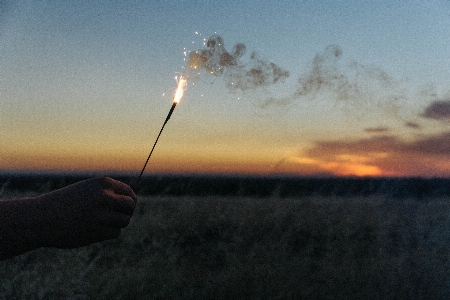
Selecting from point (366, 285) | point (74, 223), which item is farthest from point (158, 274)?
point (74, 223)

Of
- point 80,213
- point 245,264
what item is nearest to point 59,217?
point 80,213

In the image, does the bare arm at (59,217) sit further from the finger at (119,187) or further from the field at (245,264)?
the field at (245,264)

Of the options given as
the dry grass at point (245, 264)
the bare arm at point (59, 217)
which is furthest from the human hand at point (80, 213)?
the dry grass at point (245, 264)

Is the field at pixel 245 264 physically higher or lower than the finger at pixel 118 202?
→ lower

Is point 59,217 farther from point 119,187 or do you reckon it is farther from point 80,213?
point 119,187

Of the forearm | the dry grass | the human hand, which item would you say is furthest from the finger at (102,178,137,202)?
the dry grass

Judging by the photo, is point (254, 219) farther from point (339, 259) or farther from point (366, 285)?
point (366, 285)
